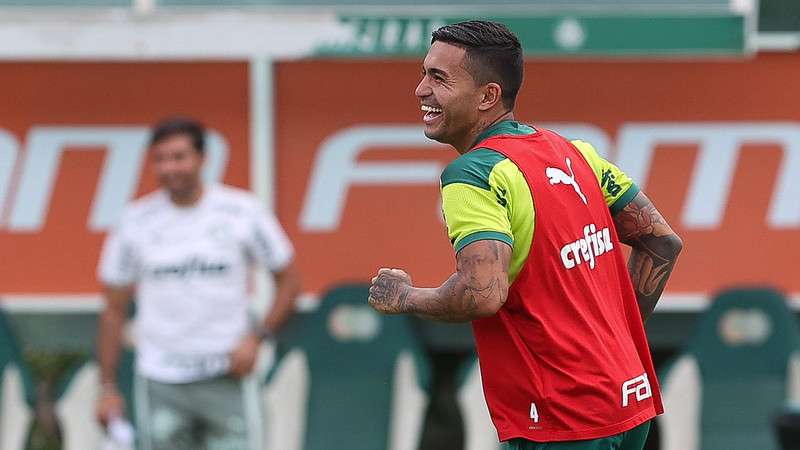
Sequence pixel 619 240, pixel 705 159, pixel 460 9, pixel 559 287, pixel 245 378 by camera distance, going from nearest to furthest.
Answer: pixel 559 287, pixel 619 240, pixel 245 378, pixel 460 9, pixel 705 159

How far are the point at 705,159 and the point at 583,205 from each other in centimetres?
391

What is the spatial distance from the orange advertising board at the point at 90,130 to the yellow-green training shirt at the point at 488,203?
409cm

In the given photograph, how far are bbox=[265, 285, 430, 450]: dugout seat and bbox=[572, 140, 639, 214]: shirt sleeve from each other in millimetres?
3401

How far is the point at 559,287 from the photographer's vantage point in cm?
380

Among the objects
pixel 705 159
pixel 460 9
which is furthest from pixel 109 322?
pixel 705 159

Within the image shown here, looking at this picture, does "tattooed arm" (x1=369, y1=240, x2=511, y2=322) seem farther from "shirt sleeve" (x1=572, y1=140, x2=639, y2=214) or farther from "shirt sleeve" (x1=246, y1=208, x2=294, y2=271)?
"shirt sleeve" (x1=246, y1=208, x2=294, y2=271)

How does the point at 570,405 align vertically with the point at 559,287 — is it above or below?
below

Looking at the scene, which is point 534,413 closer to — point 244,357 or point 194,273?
point 244,357

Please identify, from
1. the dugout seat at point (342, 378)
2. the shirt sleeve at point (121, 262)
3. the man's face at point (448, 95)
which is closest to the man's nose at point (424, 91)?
the man's face at point (448, 95)

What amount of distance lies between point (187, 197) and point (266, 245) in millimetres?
386

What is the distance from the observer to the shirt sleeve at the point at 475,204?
3.64 m

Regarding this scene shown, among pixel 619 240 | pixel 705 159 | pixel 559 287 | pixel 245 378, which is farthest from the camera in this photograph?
pixel 705 159

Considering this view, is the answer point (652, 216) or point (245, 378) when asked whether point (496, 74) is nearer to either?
point (652, 216)

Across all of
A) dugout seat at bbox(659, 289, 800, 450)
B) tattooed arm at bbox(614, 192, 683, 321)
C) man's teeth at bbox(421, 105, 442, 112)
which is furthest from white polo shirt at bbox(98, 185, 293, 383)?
man's teeth at bbox(421, 105, 442, 112)
